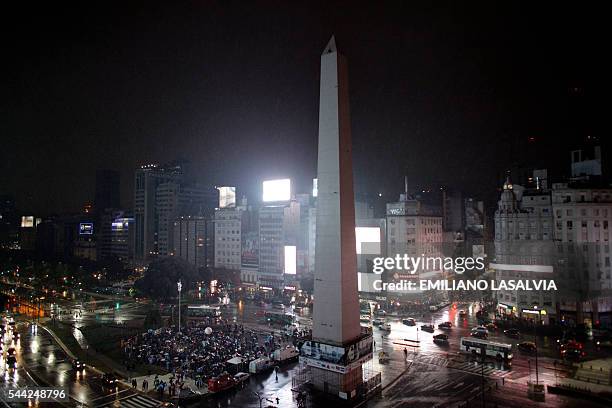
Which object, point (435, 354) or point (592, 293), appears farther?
point (592, 293)

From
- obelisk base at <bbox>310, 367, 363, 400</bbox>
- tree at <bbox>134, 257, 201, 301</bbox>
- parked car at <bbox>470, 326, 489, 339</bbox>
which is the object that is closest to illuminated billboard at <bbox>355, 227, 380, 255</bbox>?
parked car at <bbox>470, 326, 489, 339</bbox>

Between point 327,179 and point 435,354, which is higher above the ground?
point 327,179

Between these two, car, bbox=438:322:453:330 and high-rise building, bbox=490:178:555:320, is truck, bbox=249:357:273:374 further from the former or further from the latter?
high-rise building, bbox=490:178:555:320

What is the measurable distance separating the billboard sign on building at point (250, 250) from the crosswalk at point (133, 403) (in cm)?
5928

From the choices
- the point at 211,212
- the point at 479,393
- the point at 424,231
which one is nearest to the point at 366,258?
the point at 424,231

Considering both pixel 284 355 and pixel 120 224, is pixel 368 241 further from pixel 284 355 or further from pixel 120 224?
pixel 120 224

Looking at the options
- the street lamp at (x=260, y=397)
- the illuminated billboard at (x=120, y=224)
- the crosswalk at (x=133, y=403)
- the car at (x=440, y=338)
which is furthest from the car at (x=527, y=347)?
the illuminated billboard at (x=120, y=224)

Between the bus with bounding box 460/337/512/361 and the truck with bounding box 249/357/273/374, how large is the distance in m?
16.1

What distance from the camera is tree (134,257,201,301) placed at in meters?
60.2

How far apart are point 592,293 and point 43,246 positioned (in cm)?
17699

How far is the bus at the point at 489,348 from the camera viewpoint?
101ft

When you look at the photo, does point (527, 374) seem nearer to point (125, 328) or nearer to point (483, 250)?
point (125, 328)

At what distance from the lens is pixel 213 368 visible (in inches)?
1112

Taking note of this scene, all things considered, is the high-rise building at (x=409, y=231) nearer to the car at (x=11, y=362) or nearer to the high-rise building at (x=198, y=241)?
the car at (x=11, y=362)
